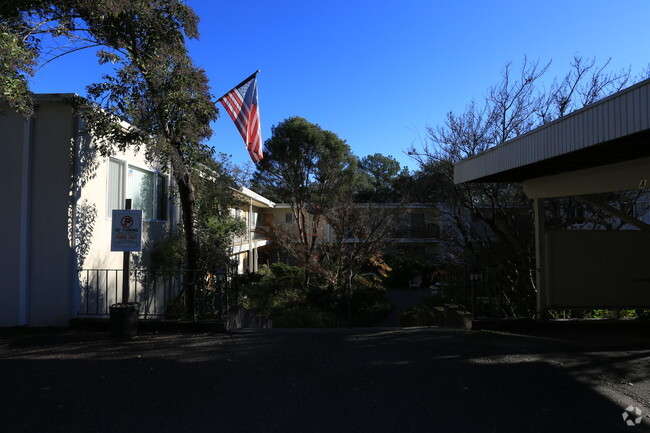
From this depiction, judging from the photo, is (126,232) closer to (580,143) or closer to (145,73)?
(145,73)

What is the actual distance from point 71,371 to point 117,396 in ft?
3.86

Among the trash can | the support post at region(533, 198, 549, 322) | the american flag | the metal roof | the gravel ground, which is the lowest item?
the gravel ground

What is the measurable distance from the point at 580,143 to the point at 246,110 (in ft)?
20.7

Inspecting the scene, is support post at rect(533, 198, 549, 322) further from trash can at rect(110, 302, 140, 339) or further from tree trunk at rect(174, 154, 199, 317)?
trash can at rect(110, 302, 140, 339)

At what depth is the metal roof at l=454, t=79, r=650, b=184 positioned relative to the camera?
13.6 ft

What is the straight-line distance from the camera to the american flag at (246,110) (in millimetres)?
8914

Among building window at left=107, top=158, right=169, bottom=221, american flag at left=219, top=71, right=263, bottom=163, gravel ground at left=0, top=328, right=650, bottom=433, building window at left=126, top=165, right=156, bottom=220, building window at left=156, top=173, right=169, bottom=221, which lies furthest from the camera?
building window at left=156, top=173, right=169, bottom=221

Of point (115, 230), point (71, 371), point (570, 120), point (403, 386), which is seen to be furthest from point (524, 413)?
point (115, 230)

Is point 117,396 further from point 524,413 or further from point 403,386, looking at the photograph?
point 524,413

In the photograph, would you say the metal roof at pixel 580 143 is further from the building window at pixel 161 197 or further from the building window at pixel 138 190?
the building window at pixel 161 197

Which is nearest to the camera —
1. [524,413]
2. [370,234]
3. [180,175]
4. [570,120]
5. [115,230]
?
[524,413]

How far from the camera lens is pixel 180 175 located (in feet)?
25.4

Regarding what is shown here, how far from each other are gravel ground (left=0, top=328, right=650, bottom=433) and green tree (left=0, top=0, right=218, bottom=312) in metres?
2.46

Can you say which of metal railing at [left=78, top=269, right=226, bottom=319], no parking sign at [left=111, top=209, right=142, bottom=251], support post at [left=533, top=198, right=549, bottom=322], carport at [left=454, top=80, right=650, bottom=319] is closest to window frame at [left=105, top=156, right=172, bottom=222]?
metal railing at [left=78, top=269, right=226, bottom=319]
